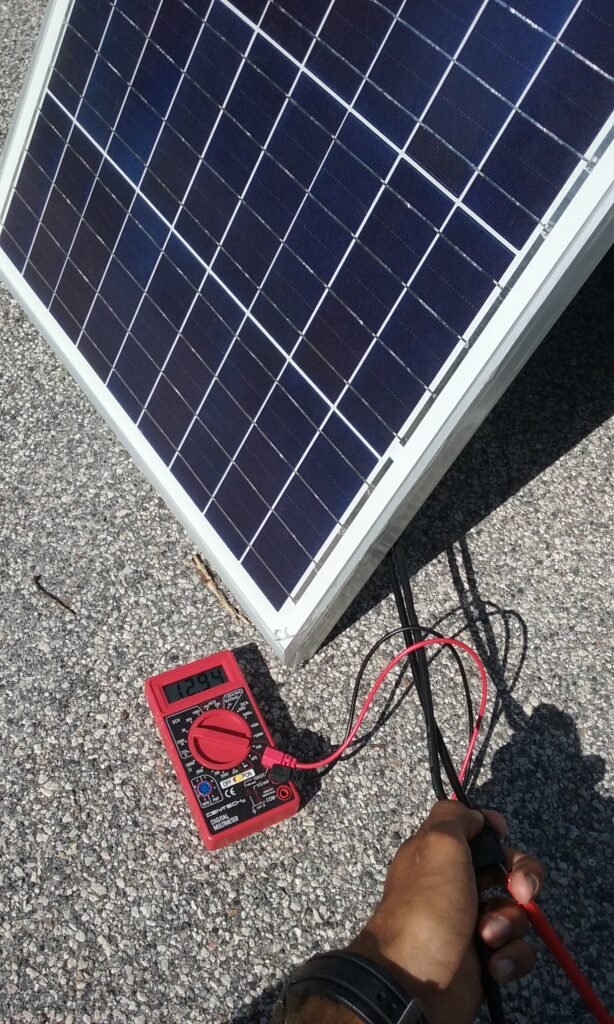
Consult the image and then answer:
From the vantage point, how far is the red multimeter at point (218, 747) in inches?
83.7

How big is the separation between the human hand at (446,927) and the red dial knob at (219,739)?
0.51m

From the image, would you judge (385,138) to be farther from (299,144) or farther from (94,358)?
(94,358)

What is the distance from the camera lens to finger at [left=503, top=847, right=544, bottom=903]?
182cm

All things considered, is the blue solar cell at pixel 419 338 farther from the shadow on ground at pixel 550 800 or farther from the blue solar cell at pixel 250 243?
the shadow on ground at pixel 550 800

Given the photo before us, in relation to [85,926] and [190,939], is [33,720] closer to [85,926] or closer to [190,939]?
A: [85,926]

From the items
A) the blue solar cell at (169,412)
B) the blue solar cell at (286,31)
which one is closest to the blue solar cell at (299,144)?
the blue solar cell at (286,31)

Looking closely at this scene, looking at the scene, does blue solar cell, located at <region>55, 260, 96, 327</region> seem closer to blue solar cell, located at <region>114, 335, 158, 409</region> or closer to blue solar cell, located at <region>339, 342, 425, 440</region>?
blue solar cell, located at <region>114, 335, 158, 409</region>

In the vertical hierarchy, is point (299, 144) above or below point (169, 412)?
above

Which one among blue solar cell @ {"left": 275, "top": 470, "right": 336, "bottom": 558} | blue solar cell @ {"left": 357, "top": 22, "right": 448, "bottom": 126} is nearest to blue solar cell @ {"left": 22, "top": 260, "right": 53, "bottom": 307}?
blue solar cell @ {"left": 275, "top": 470, "right": 336, "bottom": 558}

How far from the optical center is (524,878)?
6.01 feet

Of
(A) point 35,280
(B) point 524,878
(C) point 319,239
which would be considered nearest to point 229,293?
(C) point 319,239

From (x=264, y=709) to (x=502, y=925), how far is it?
81cm

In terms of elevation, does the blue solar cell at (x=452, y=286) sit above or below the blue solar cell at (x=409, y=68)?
below

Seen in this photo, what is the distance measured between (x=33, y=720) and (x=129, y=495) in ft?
2.43
